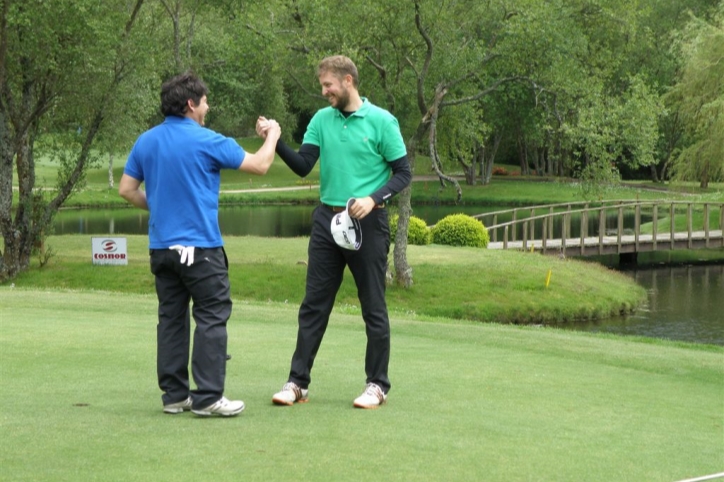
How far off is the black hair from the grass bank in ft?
58.8

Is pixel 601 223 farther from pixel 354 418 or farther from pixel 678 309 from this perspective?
pixel 354 418

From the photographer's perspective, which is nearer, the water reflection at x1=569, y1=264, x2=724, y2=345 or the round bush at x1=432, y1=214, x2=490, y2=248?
the water reflection at x1=569, y1=264, x2=724, y2=345

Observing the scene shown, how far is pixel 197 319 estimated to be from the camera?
247 inches

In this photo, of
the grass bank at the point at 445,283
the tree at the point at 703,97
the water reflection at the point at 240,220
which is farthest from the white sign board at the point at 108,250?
the tree at the point at 703,97

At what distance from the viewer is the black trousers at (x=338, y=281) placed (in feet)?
21.6

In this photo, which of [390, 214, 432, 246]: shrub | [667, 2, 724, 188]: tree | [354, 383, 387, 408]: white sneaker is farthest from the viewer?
[667, 2, 724, 188]: tree

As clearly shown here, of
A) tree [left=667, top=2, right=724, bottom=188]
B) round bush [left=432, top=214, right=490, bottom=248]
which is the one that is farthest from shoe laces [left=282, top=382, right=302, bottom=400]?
tree [left=667, top=2, right=724, bottom=188]

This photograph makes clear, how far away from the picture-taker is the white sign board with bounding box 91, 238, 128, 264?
2745 cm

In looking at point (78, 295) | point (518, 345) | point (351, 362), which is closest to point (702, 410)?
point (351, 362)

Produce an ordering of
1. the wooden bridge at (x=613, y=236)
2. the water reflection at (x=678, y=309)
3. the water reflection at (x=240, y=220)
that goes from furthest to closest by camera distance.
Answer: the water reflection at (x=240, y=220)
the wooden bridge at (x=613, y=236)
the water reflection at (x=678, y=309)

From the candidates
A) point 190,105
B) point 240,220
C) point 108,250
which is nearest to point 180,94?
point 190,105

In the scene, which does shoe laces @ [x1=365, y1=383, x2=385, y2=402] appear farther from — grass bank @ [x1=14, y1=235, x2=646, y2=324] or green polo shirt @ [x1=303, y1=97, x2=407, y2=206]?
grass bank @ [x1=14, y1=235, x2=646, y2=324]

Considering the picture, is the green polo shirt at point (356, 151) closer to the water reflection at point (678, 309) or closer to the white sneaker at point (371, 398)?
the white sneaker at point (371, 398)

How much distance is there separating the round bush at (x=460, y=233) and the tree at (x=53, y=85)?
12.9 metres
